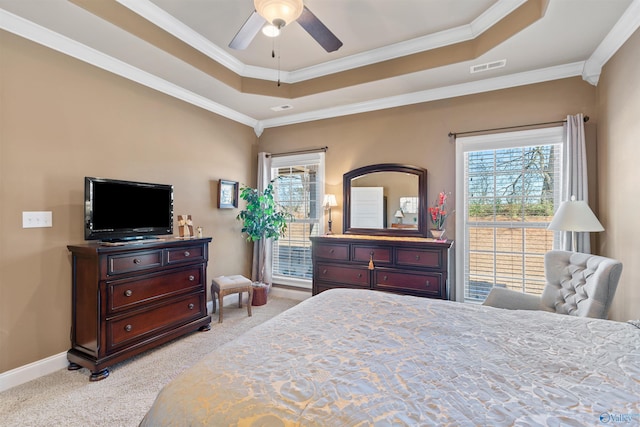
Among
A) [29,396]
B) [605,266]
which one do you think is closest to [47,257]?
[29,396]

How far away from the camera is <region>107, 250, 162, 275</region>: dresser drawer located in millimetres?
2522

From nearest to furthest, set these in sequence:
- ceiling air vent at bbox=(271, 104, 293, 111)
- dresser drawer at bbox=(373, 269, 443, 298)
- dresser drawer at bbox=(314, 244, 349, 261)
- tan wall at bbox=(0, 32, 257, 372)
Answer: tan wall at bbox=(0, 32, 257, 372) < dresser drawer at bbox=(373, 269, 443, 298) < dresser drawer at bbox=(314, 244, 349, 261) < ceiling air vent at bbox=(271, 104, 293, 111)

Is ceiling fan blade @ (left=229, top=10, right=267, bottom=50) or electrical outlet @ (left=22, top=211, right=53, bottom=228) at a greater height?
ceiling fan blade @ (left=229, top=10, right=267, bottom=50)

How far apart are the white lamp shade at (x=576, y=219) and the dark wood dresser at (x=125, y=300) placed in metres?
3.52

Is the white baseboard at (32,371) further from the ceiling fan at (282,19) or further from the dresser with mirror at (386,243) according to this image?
the ceiling fan at (282,19)

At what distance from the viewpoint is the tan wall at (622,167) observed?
2312 millimetres

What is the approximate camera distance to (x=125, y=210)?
288 cm

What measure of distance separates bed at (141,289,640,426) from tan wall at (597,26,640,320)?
135 cm

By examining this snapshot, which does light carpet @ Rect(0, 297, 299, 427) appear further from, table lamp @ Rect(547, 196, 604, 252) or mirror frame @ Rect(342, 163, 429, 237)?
table lamp @ Rect(547, 196, 604, 252)

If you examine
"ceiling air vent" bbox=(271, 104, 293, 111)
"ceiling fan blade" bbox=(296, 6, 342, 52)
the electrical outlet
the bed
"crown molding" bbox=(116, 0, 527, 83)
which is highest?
"crown molding" bbox=(116, 0, 527, 83)

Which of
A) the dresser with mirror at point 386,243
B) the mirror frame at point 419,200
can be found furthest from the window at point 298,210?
the dresser with mirror at point 386,243

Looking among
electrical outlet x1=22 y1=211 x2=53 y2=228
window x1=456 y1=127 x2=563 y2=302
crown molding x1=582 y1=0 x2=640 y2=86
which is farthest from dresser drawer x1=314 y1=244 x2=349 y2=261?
crown molding x1=582 y1=0 x2=640 y2=86

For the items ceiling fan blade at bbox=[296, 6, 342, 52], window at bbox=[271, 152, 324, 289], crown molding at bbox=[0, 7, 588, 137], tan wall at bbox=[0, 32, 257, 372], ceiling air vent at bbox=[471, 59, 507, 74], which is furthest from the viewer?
window at bbox=[271, 152, 324, 289]

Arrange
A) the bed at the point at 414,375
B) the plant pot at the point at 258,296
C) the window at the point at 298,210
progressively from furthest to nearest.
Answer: the window at the point at 298,210
the plant pot at the point at 258,296
the bed at the point at 414,375
